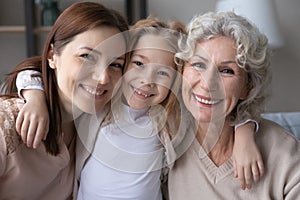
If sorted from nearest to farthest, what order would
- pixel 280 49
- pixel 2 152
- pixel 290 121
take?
pixel 2 152 → pixel 290 121 → pixel 280 49

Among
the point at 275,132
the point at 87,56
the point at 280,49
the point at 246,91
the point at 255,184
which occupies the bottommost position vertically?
the point at 280,49

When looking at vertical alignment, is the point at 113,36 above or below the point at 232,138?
above

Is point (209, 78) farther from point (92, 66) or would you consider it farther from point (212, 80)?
point (92, 66)

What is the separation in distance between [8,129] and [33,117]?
0.21 ft

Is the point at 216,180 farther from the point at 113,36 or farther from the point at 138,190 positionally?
the point at 113,36

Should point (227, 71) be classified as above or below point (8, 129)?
above

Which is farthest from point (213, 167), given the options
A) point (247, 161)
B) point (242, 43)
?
point (242, 43)

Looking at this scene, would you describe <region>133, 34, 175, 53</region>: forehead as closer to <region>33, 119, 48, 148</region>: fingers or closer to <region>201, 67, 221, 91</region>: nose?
<region>201, 67, 221, 91</region>: nose

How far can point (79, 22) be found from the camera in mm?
1099

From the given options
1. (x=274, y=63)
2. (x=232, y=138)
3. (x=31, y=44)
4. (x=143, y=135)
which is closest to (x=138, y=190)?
(x=143, y=135)

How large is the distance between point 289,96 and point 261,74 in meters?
1.98

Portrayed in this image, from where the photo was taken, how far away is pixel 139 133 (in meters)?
1.15

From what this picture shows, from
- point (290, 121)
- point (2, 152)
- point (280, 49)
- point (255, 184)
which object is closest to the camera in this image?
point (2, 152)

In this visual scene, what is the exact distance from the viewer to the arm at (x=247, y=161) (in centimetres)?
110
